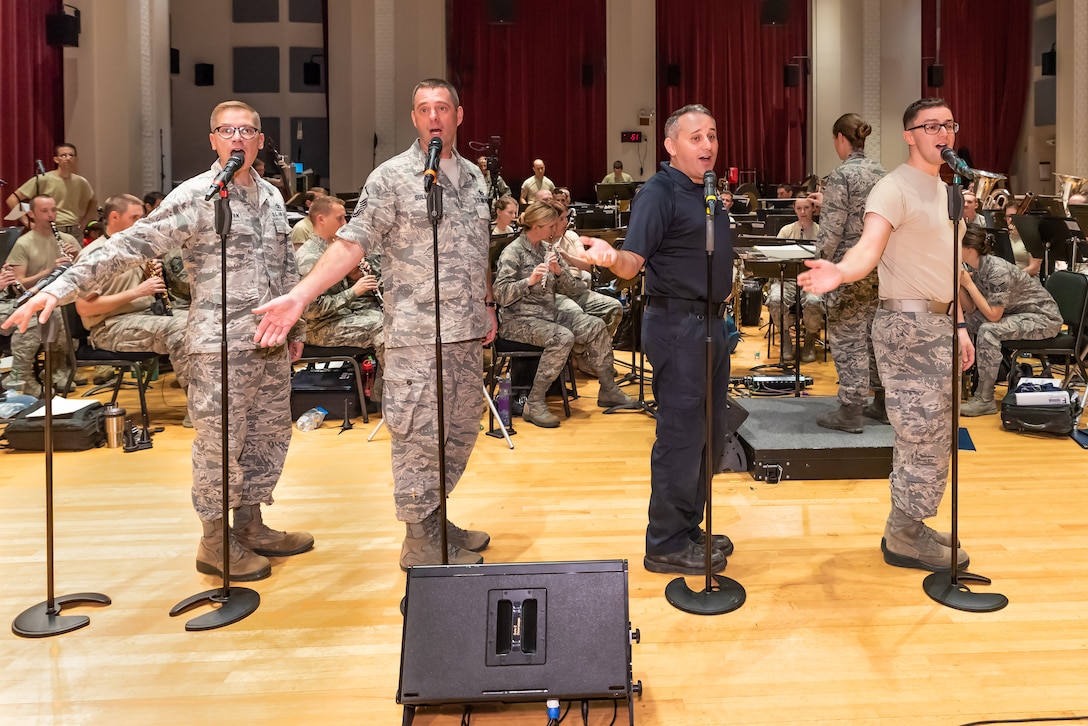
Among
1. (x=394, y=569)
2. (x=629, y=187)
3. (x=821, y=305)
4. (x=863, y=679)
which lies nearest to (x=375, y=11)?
(x=629, y=187)

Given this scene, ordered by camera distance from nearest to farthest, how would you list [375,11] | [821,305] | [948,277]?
1. [948,277]
2. [821,305]
3. [375,11]

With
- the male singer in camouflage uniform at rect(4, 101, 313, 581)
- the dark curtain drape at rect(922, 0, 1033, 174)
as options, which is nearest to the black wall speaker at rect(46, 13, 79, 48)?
the male singer in camouflage uniform at rect(4, 101, 313, 581)

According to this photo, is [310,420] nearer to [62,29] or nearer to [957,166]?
[957,166]

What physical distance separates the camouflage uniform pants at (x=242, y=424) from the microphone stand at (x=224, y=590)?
72 mm

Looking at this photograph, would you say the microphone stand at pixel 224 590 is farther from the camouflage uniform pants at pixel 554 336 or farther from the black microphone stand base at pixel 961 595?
the camouflage uniform pants at pixel 554 336

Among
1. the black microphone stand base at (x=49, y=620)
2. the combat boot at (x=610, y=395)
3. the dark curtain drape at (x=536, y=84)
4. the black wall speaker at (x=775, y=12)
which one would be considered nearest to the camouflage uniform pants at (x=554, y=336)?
the combat boot at (x=610, y=395)

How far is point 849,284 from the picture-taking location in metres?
5.42

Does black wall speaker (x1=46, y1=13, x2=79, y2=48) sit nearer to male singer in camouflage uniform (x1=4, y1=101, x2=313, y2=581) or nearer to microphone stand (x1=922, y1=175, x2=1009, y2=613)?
male singer in camouflage uniform (x1=4, y1=101, x2=313, y2=581)

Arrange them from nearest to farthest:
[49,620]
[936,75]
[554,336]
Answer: [49,620] → [554,336] → [936,75]

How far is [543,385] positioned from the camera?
21.5 feet

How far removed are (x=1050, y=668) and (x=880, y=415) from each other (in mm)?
2908

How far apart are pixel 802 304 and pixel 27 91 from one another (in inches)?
355

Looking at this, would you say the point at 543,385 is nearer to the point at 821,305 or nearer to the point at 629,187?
the point at 821,305

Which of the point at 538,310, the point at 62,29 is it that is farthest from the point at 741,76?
the point at 538,310
